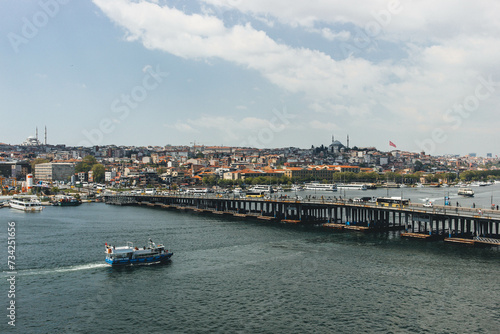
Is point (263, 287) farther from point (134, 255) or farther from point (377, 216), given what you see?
point (377, 216)

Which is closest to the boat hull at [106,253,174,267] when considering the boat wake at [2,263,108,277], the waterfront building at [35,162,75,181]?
the boat wake at [2,263,108,277]

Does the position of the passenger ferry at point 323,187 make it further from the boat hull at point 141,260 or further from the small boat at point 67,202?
the boat hull at point 141,260

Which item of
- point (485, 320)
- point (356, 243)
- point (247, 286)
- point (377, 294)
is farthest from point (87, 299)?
point (356, 243)

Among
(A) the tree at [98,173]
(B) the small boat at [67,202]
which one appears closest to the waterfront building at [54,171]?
(A) the tree at [98,173]

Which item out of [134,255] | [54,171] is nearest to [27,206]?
[134,255]

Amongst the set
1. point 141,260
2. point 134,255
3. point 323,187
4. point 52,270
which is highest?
point 323,187

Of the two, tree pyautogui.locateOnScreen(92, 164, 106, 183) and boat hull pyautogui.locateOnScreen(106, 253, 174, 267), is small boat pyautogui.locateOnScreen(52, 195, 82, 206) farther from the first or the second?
boat hull pyautogui.locateOnScreen(106, 253, 174, 267)

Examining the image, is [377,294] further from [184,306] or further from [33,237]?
[33,237]
